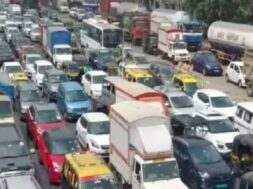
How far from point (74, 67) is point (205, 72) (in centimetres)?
938

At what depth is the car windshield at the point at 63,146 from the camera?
20797 mm

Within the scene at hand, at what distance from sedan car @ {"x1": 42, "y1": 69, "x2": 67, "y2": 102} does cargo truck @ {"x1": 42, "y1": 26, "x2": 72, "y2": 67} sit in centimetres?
686

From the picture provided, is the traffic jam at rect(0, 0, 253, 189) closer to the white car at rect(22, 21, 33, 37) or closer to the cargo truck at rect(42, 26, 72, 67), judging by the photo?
the cargo truck at rect(42, 26, 72, 67)

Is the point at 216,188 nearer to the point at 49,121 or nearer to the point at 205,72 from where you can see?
the point at 49,121

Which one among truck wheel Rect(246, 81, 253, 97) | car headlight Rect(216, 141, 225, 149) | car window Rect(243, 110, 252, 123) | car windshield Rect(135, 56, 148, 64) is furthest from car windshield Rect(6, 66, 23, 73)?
car headlight Rect(216, 141, 225, 149)

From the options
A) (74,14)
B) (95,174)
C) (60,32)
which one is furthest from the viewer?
(74,14)

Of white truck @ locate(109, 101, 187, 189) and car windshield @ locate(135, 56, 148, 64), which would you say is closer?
white truck @ locate(109, 101, 187, 189)

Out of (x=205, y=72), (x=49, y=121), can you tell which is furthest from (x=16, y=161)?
(x=205, y=72)

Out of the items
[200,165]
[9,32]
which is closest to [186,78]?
[200,165]

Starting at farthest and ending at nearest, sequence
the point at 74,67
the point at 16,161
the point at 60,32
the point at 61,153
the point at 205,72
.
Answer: the point at 60,32, the point at 205,72, the point at 74,67, the point at 61,153, the point at 16,161

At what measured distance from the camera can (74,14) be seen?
75312 mm

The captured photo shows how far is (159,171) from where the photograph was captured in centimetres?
1778

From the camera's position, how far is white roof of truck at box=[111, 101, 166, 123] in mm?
18875

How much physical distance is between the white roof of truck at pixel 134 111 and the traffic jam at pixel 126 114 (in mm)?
46
